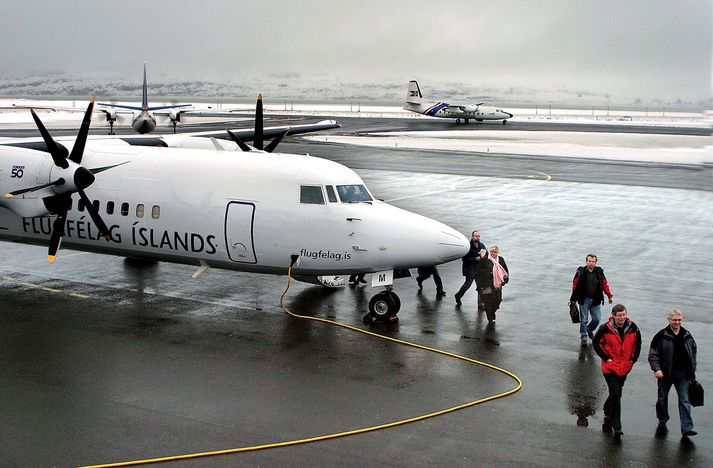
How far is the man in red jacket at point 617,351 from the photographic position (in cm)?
1098

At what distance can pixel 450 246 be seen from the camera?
16234 millimetres

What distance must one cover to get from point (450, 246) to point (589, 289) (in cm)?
304

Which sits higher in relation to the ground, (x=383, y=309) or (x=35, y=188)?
(x=35, y=188)

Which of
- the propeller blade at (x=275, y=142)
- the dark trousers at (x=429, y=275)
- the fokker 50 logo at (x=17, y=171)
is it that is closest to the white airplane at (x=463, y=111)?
the propeller blade at (x=275, y=142)

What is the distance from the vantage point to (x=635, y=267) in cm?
2212

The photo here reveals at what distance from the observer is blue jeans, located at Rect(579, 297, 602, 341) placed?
15.0m

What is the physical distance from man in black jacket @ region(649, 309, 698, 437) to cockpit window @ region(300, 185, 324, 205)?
7.95 metres

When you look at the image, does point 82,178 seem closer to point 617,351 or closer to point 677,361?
point 617,351

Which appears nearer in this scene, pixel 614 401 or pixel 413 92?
pixel 614 401

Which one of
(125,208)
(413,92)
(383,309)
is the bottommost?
(383,309)

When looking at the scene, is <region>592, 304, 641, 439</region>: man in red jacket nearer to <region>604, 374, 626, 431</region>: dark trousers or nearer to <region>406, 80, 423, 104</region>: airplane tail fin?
<region>604, 374, 626, 431</region>: dark trousers

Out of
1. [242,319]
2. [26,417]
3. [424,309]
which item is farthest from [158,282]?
[26,417]

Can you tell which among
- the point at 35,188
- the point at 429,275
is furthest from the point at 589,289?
the point at 35,188

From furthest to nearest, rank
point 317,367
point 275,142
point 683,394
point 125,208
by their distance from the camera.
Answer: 1. point 275,142
2. point 125,208
3. point 317,367
4. point 683,394
